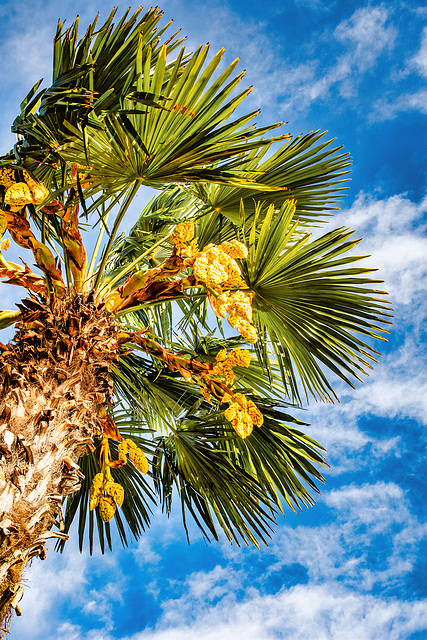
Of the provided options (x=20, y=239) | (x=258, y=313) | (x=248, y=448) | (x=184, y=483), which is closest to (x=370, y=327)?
(x=258, y=313)

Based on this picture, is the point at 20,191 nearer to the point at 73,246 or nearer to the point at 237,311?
the point at 73,246

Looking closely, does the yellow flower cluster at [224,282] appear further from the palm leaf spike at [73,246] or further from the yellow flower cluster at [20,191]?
the yellow flower cluster at [20,191]

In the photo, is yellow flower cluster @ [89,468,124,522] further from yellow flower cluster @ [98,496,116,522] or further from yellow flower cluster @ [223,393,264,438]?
yellow flower cluster @ [223,393,264,438]

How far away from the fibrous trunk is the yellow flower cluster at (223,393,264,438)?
704mm

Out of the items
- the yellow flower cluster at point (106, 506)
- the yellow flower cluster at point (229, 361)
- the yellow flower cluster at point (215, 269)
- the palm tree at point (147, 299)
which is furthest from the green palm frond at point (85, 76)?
the yellow flower cluster at point (106, 506)

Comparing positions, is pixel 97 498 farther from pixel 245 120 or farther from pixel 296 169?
pixel 296 169

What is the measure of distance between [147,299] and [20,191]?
0.92 metres

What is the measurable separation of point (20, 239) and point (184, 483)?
2.23 m

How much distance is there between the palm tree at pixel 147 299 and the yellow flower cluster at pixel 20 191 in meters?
0.01

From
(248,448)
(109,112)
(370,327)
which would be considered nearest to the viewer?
(109,112)

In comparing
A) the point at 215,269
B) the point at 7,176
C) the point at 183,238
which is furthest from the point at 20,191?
the point at 215,269

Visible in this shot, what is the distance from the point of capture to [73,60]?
280 cm

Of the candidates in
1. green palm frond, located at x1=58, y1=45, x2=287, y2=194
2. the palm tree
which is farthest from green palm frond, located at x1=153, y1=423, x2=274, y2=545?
green palm frond, located at x1=58, y1=45, x2=287, y2=194

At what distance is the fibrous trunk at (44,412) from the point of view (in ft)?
6.16
